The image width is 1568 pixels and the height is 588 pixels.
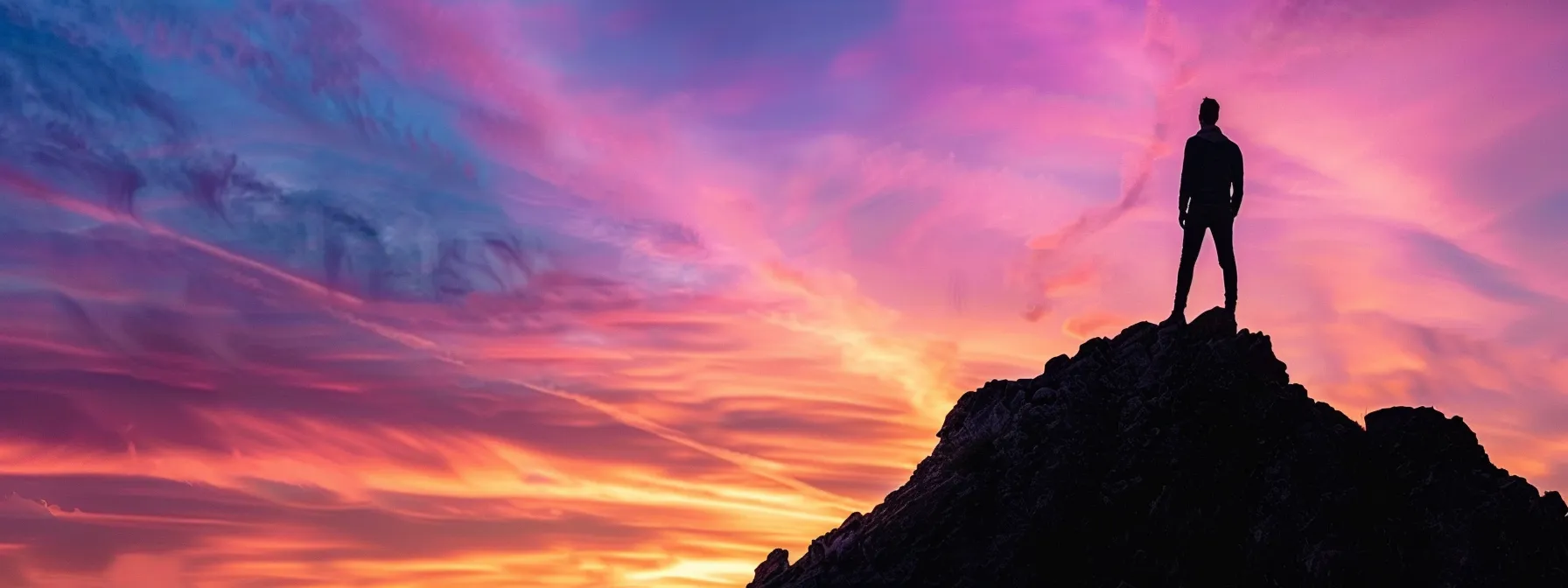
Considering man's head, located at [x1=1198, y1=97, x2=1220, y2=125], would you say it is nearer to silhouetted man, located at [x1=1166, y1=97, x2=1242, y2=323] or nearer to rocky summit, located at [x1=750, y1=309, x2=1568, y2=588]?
silhouetted man, located at [x1=1166, y1=97, x2=1242, y2=323]

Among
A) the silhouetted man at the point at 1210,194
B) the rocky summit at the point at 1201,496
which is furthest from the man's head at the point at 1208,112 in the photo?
the rocky summit at the point at 1201,496

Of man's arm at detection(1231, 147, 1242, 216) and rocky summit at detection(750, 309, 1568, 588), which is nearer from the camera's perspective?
rocky summit at detection(750, 309, 1568, 588)

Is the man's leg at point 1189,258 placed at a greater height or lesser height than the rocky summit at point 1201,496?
greater

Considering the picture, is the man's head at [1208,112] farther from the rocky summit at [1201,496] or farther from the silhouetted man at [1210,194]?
the rocky summit at [1201,496]

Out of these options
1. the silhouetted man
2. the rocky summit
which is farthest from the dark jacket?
the rocky summit

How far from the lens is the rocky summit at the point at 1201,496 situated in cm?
2702

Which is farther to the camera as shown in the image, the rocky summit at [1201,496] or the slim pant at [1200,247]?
the slim pant at [1200,247]

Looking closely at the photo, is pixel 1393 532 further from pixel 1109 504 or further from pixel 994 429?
pixel 994 429

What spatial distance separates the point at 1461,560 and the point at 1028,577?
28.8ft

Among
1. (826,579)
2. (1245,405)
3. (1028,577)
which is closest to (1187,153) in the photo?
(1245,405)

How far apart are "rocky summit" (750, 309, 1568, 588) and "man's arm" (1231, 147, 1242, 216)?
297 cm

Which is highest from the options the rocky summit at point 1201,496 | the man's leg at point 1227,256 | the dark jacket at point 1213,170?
the dark jacket at point 1213,170

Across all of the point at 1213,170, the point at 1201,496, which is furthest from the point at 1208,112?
the point at 1201,496

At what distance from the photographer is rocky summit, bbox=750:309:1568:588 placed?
88.6 feet
